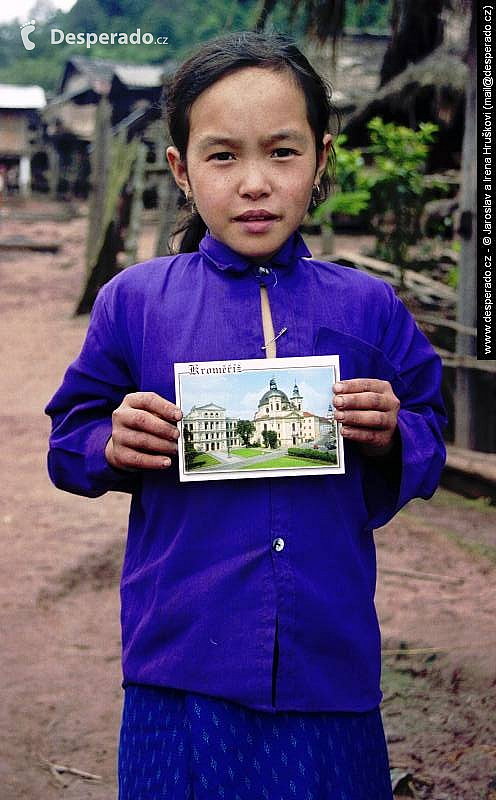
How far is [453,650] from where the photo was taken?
359 centimetres

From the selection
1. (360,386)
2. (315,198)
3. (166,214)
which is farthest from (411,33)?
(360,386)

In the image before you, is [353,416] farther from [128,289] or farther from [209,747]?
[209,747]

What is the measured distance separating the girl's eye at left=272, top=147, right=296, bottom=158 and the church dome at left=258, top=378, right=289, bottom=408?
1.20 feet

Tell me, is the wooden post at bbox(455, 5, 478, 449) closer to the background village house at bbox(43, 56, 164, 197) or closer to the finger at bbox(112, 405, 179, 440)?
the finger at bbox(112, 405, 179, 440)

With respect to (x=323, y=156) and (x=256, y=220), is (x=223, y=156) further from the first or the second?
(x=323, y=156)

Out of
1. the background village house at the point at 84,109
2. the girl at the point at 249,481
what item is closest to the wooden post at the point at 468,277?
the girl at the point at 249,481

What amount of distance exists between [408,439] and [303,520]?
206 mm

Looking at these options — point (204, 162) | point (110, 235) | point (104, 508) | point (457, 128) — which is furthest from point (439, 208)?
point (204, 162)

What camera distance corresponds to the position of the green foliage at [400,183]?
23.6 ft

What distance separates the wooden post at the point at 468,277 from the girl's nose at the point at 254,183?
4.14 metres

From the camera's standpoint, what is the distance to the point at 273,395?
1.53 m

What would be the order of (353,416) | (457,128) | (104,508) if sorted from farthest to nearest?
(457,128) < (104,508) < (353,416)

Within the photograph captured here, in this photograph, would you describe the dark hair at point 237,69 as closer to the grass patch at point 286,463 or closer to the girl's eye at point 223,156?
the girl's eye at point 223,156

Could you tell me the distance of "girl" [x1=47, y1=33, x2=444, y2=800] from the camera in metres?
1.56
